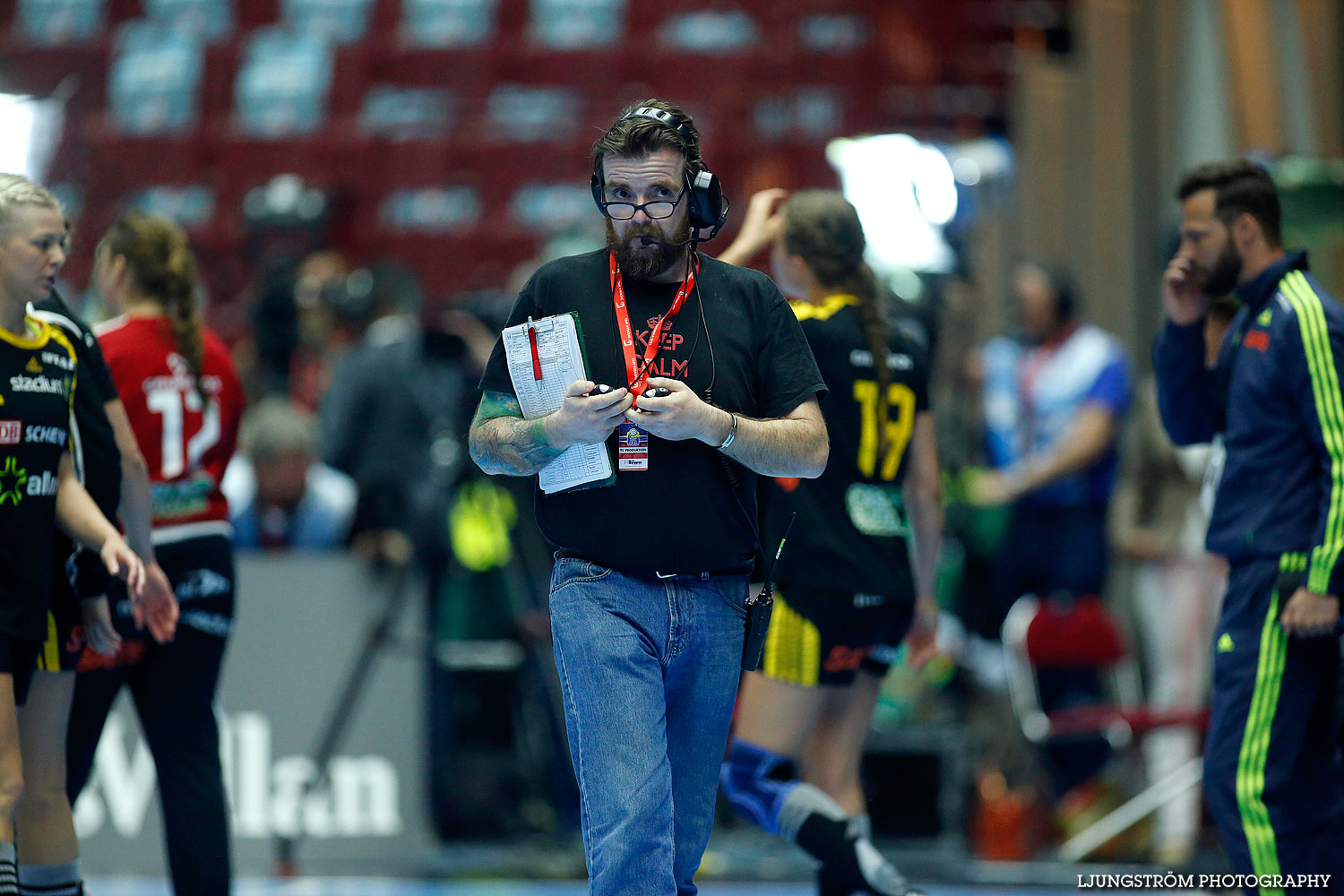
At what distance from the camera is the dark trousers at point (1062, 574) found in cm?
670

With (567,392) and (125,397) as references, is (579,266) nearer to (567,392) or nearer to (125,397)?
(567,392)

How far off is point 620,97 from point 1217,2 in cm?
684

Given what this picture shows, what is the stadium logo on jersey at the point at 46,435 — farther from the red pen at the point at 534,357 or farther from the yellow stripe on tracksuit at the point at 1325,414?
the yellow stripe on tracksuit at the point at 1325,414

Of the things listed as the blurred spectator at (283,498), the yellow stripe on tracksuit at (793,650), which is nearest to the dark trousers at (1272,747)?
the yellow stripe on tracksuit at (793,650)

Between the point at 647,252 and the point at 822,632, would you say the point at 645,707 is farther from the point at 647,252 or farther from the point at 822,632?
the point at 822,632

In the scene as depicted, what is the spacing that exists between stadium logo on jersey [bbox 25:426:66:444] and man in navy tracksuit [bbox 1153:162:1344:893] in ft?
9.45

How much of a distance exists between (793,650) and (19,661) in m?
1.94

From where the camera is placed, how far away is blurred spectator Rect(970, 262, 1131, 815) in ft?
22.0

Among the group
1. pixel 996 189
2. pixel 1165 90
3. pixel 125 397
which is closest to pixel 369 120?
pixel 996 189

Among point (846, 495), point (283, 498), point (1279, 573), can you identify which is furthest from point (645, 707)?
point (283, 498)

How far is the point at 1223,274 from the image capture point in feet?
13.1

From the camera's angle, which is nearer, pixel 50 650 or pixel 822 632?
pixel 50 650

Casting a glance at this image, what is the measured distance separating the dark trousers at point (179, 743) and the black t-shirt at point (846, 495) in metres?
1.59

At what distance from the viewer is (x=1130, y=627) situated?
8.34 metres
